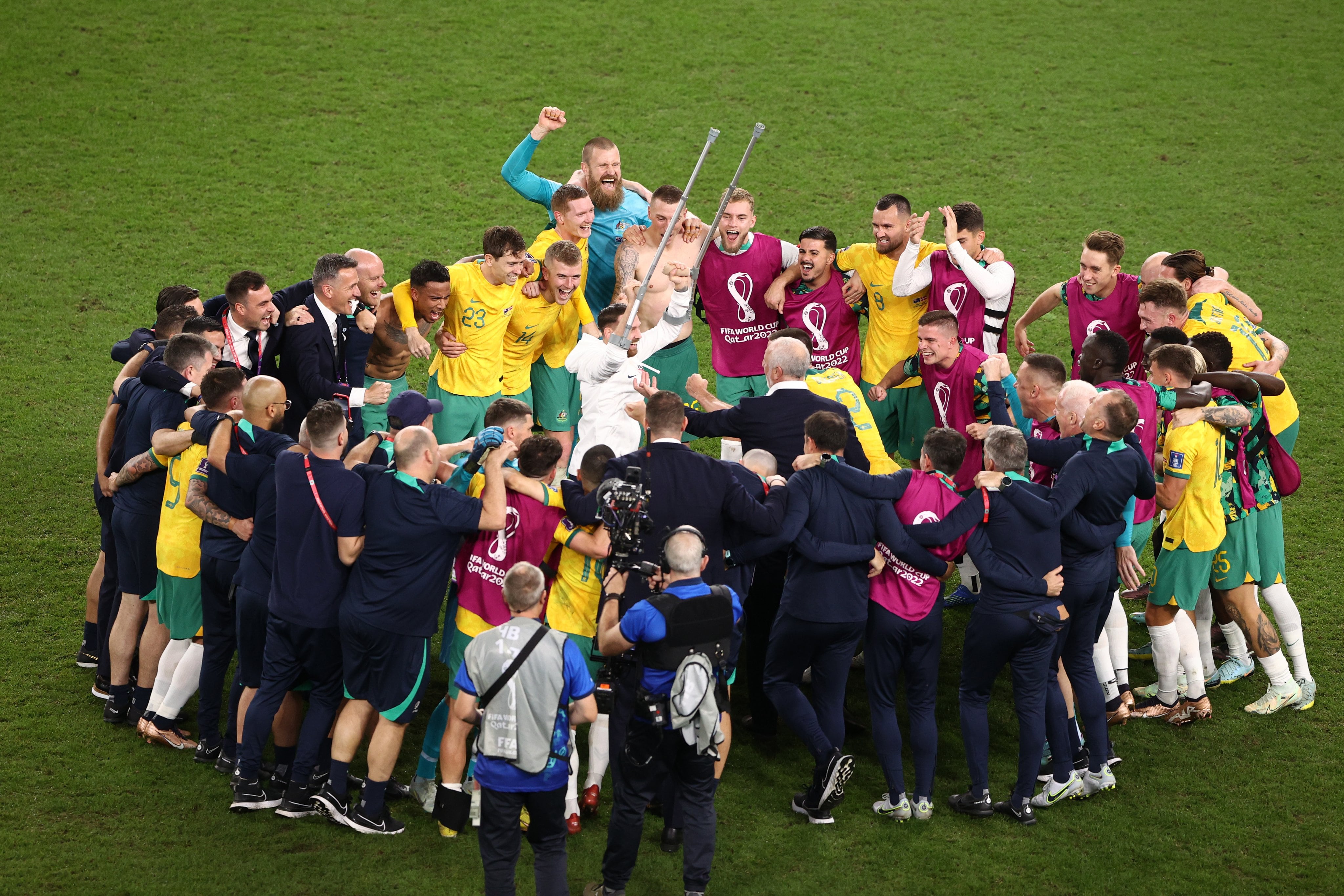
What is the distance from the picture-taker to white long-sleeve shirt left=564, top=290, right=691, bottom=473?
7.01m

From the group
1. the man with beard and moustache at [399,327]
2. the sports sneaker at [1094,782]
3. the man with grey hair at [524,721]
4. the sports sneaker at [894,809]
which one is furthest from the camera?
the man with beard and moustache at [399,327]

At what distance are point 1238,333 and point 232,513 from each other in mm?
6013

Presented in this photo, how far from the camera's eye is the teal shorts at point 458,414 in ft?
26.3

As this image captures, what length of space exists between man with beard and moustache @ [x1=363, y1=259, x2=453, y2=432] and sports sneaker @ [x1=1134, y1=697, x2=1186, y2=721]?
187 inches

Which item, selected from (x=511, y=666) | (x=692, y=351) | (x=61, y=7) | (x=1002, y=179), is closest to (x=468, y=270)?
(x=692, y=351)

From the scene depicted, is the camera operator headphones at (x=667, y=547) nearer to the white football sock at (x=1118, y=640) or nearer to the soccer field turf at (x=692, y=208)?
the soccer field turf at (x=692, y=208)

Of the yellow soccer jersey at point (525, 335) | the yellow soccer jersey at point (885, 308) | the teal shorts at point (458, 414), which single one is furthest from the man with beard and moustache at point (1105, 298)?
the teal shorts at point (458, 414)

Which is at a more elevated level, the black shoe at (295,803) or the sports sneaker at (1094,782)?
the sports sneaker at (1094,782)

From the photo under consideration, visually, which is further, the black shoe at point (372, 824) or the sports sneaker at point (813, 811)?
the sports sneaker at point (813, 811)

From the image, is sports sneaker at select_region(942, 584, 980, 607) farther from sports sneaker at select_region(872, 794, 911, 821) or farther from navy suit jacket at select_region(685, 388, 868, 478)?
sports sneaker at select_region(872, 794, 911, 821)

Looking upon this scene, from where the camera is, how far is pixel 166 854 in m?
5.66

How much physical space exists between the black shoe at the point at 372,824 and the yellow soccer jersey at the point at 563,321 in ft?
11.6

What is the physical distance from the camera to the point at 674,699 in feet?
16.3

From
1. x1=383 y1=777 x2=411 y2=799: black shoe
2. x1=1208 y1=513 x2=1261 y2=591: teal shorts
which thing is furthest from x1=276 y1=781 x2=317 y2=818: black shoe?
x1=1208 y1=513 x2=1261 y2=591: teal shorts
